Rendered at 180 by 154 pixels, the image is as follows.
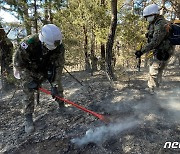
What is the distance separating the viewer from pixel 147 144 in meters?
3.95

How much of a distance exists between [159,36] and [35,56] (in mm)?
2750

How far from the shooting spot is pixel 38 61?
475cm

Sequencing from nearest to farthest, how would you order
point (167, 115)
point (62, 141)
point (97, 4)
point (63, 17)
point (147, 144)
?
point (147, 144)
point (62, 141)
point (167, 115)
point (97, 4)
point (63, 17)

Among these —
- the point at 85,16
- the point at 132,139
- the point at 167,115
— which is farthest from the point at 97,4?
the point at 132,139

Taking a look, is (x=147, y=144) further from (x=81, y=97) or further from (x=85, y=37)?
(x=85, y=37)

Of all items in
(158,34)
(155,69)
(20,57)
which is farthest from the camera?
(155,69)

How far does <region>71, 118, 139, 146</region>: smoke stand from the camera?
426 centimetres

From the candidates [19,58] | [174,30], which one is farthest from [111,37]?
[19,58]

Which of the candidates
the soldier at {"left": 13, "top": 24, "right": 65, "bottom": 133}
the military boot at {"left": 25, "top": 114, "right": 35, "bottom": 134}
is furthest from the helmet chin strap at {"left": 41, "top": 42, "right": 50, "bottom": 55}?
the military boot at {"left": 25, "top": 114, "right": 35, "bottom": 134}

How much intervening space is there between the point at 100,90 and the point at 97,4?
4.98 m

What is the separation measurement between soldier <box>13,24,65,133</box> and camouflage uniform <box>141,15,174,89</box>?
2101mm

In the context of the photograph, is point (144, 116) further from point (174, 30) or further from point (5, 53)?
point (5, 53)

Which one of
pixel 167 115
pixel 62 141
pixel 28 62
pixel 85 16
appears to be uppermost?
pixel 85 16

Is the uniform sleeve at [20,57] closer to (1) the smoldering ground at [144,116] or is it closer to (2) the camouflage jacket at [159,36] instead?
(1) the smoldering ground at [144,116]
